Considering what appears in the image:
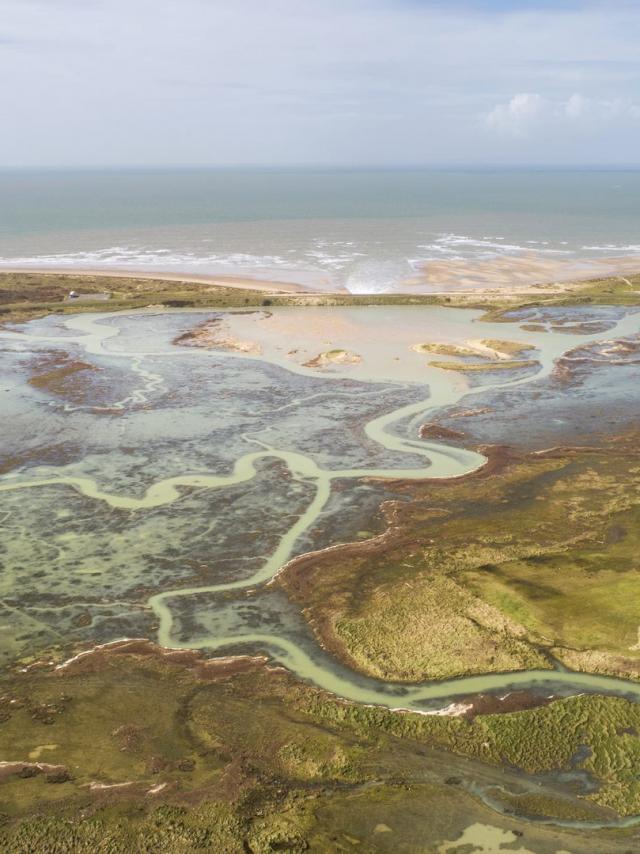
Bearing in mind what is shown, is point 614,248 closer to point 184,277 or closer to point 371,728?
point 184,277

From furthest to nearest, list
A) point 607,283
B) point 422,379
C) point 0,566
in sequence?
point 607,283 < point 422,379 < point 0,566

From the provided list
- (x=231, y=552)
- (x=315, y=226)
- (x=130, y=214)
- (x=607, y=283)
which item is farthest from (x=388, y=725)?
(x=130, y=214)

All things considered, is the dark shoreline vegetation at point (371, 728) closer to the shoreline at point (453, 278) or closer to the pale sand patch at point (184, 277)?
the shoreline at point (453, 278)

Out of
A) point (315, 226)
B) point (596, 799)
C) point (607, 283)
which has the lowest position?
point (596, 799)

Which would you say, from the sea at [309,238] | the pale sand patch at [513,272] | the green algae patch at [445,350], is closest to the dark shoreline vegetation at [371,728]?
the green algae patch at [445,350]

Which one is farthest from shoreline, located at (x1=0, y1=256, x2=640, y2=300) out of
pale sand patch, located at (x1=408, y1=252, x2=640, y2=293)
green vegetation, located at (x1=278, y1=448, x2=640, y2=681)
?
green vegetation, located at (x1=278, y1=448, x2=640, y2=681)

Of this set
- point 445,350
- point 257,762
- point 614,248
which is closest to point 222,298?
point 445,350

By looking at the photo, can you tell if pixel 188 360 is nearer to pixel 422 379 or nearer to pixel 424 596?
pixel 422 379

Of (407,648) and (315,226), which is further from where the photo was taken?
(315,226)
